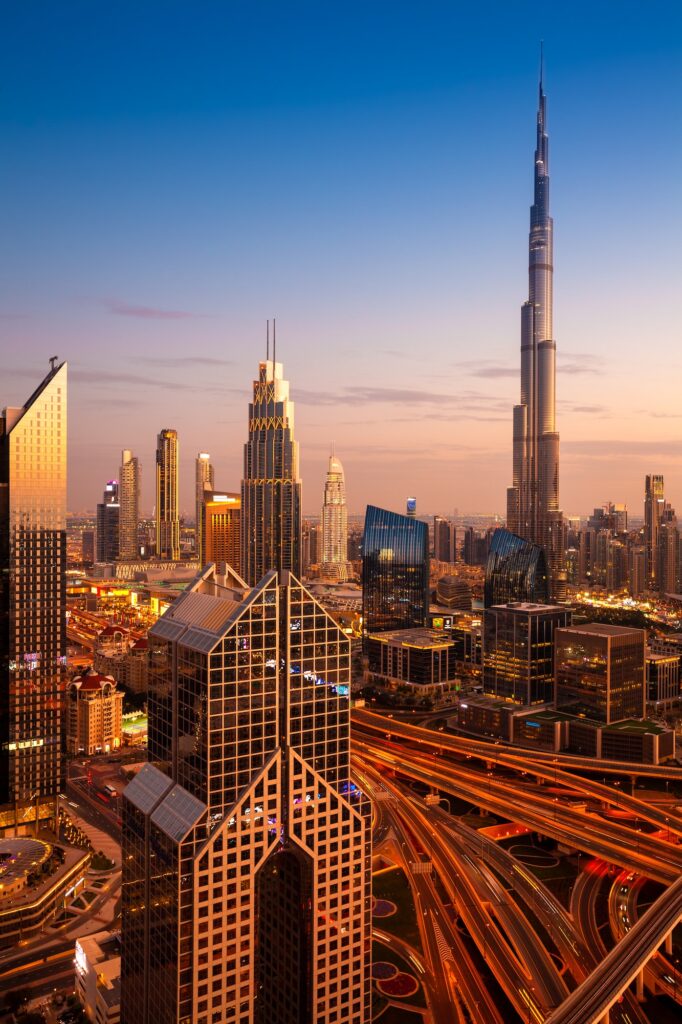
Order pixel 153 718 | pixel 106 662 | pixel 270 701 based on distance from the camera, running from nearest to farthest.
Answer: pixel 270 701 < pixel 153 718 < pixel 106 662

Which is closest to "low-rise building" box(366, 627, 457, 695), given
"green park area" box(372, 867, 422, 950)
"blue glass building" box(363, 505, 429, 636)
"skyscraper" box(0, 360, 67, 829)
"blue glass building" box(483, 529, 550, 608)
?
"blue glass building" box(363, 505, 429, 636)

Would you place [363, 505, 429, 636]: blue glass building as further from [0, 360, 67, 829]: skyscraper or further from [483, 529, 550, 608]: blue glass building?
[0, 360, 67, 829]: skyscraper

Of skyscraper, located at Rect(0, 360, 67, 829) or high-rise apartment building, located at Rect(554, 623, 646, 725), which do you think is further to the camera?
high-rise apartment building, located at Rect(554, 623, 646, 725)

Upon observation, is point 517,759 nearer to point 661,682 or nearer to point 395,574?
point 661,682

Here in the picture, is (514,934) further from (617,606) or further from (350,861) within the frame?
(617,606)

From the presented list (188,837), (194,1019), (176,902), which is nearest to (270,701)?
(188,837)

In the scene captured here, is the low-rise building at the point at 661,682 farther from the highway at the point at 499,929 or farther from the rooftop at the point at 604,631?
the highway at the point at 499,929
